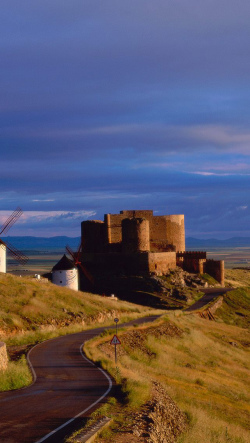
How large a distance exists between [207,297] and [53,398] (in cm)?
4486

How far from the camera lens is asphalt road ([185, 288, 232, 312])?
183ft

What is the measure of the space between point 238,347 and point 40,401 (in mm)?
28738

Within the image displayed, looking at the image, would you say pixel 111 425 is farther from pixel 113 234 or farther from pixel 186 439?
pixel 113 234

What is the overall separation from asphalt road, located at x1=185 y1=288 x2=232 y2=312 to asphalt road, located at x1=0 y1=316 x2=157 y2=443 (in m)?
Answer: 28.8

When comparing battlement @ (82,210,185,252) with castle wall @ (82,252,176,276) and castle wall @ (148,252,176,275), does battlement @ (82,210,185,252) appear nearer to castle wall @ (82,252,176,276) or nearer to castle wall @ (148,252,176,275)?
castle wall @ (82,252,176,276)

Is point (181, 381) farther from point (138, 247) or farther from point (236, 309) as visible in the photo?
point (138, 247)

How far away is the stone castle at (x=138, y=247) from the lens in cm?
6456

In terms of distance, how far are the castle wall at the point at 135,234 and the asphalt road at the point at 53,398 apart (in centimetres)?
3660

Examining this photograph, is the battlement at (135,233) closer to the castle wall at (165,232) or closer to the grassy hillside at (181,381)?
the castle wall at (165,232)

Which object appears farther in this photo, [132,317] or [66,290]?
[66,290]

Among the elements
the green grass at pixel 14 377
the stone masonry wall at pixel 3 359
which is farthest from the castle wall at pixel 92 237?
the stone masonry wall at pixel 3 359

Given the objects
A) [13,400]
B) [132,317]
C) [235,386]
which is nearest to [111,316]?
[132,317]

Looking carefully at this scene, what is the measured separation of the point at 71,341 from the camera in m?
32.4

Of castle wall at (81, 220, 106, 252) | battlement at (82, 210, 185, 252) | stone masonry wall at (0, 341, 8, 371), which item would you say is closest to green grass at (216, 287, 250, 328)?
battlement at (82, 210, 185, 252)
